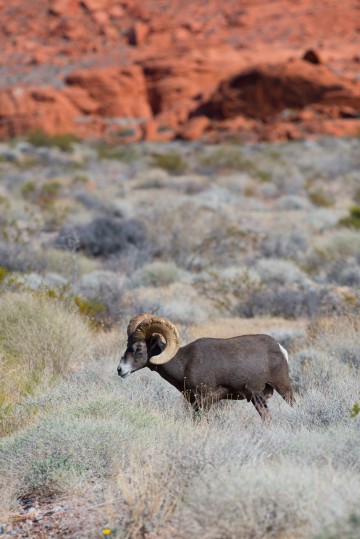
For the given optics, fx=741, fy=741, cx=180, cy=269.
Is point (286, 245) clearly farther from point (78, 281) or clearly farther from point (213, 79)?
point (213, 79)

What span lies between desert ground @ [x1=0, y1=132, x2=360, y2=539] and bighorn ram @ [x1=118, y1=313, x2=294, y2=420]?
206 mm

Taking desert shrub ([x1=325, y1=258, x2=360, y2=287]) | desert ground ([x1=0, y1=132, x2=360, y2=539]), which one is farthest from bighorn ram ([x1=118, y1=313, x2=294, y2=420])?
desert shrub ([x1=325, y1=258, x2=360, y2=287])

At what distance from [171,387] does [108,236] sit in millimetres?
9850

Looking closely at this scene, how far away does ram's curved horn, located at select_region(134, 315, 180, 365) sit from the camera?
243 inches

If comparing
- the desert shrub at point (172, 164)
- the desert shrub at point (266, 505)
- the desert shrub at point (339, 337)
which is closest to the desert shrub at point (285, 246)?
the desert shrub at point (339, 337)

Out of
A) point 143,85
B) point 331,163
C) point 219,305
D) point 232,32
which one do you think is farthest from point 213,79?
point 219,305

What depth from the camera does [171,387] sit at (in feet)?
24.7

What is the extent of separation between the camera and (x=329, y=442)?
5.21 metres

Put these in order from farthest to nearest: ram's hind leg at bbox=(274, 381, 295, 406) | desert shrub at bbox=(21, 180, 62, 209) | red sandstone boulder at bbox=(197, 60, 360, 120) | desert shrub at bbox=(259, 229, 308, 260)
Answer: red sandstone boulder at bbox=(197, 60, 360, 120), desert shrub at bbox=(21, 180, 62, 209), desert shrub at bbox=(259, 229, 308, 260), ram's hind leg at bbox=(274, 381, 295, 406)

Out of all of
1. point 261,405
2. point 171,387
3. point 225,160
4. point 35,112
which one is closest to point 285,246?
point 171,387

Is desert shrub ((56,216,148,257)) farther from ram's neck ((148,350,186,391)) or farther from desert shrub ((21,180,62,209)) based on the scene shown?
ram's neck ((148,350,186,391))

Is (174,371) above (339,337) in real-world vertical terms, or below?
above

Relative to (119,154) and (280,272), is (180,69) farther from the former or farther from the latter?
(280,272)

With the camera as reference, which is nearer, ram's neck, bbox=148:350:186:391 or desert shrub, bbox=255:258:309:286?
ram's neck, bbox=148:350:186:391
